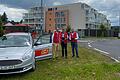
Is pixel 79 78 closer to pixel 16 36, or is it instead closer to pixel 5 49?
pixel 5 49

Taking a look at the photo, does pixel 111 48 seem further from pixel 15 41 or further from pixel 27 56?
pixel 27 56

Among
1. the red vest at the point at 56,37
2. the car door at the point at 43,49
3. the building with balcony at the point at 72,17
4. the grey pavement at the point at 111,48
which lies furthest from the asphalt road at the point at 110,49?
the building with balcony at the point at 72,17

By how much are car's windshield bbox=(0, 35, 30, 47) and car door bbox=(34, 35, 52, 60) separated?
708 millimetres

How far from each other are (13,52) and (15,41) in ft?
4.78

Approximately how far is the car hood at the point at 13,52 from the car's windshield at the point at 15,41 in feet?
1.87

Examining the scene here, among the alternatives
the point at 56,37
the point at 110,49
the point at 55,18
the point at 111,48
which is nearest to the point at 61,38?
the point at 56,37

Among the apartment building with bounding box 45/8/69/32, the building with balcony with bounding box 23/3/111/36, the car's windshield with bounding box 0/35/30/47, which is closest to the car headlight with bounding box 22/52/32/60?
the car's windshield with bounding box 0/35/30/47

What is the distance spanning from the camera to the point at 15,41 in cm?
861

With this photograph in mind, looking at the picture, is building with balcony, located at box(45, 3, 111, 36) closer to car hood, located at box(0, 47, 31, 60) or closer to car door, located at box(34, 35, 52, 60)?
car door, located at box(34, 35, 52, 60)

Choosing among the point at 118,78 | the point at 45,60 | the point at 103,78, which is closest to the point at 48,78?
the point at 103,78

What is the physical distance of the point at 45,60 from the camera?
35.3 ft

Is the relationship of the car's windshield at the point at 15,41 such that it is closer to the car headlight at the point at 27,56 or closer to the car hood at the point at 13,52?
the car hood at the point at 13,52

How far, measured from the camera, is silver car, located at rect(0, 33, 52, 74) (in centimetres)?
678

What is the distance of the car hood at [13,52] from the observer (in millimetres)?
6902
